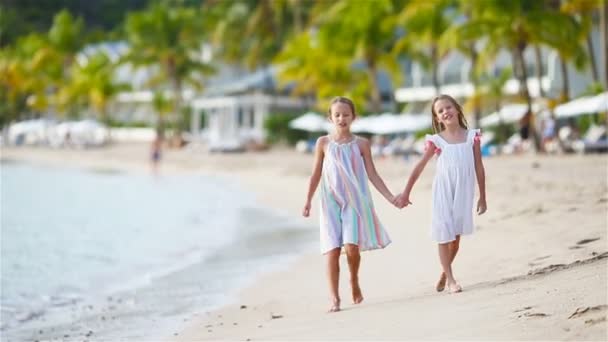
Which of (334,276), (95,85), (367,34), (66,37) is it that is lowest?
(334,276)

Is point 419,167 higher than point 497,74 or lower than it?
lower

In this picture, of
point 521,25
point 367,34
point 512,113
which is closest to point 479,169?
point 521,25

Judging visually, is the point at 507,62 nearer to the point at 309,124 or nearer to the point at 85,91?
the point at 309,124

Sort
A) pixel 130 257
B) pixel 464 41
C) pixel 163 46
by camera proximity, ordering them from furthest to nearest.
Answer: pixel 163 46
pixel 464 41
pixel 130 257

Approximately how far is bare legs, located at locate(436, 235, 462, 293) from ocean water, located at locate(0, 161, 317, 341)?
1773 millimetres

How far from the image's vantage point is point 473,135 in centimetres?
523

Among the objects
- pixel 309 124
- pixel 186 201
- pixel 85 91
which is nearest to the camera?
pixel 186 201

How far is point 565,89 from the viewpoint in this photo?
2606 cm

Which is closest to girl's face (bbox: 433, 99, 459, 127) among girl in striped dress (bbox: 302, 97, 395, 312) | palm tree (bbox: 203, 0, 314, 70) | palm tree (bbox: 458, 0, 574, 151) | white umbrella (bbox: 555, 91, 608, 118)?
girl in striped dress (bbox: 302, 97, 395, 312)

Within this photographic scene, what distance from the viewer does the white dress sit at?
17.0ft

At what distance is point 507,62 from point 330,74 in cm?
739

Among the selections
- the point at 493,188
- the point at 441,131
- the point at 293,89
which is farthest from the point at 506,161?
the point at 293,89

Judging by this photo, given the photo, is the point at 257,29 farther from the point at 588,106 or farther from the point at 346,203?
the point at 346,203

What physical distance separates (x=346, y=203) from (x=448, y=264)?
29.1 inches
